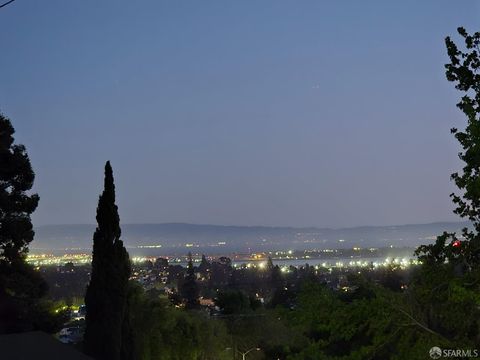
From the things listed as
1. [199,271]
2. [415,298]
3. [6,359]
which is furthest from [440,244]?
[199,271]

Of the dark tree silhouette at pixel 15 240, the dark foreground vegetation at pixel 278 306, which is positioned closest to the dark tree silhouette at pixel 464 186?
the dark foreground vegetation at pixel 278 306

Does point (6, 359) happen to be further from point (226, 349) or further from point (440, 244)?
point (226, 349)

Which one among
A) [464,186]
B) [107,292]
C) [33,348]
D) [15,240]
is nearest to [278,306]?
[464,186]

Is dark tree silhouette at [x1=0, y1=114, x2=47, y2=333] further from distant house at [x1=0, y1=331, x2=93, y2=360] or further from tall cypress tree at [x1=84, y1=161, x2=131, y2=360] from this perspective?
distant house at [x1=0, y1=331, x2=93, y2=360]

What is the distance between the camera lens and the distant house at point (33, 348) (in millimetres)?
14578

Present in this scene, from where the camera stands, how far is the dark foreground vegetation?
482cm

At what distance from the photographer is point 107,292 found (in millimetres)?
21422

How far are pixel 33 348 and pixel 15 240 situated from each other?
8647 millimetres

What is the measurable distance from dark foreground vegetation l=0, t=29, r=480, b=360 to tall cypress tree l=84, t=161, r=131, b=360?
4 cm

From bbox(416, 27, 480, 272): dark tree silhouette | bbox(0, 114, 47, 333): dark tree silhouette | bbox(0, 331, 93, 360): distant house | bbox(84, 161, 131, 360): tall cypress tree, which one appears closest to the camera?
bbox(416, 27, 480, 272): dark tree silhouette

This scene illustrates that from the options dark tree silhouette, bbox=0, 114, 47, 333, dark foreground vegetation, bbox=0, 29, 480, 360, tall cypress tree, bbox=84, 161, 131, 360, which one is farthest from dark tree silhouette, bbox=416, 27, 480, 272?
dark tree silhouette, bbox=0, 114, 47, 333

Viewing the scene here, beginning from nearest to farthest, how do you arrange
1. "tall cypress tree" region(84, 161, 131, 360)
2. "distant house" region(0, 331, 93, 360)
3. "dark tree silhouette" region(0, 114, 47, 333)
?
1. "distant house" region(0, 331, 93, 360)
2. "tall cypress tree" region(84, 161, 131, 360)
3. "dark tree silhouette" region(0, 114, 47, 333)

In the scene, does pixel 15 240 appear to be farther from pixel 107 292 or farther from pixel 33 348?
pixel 33 348

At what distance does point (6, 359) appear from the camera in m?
14.1
